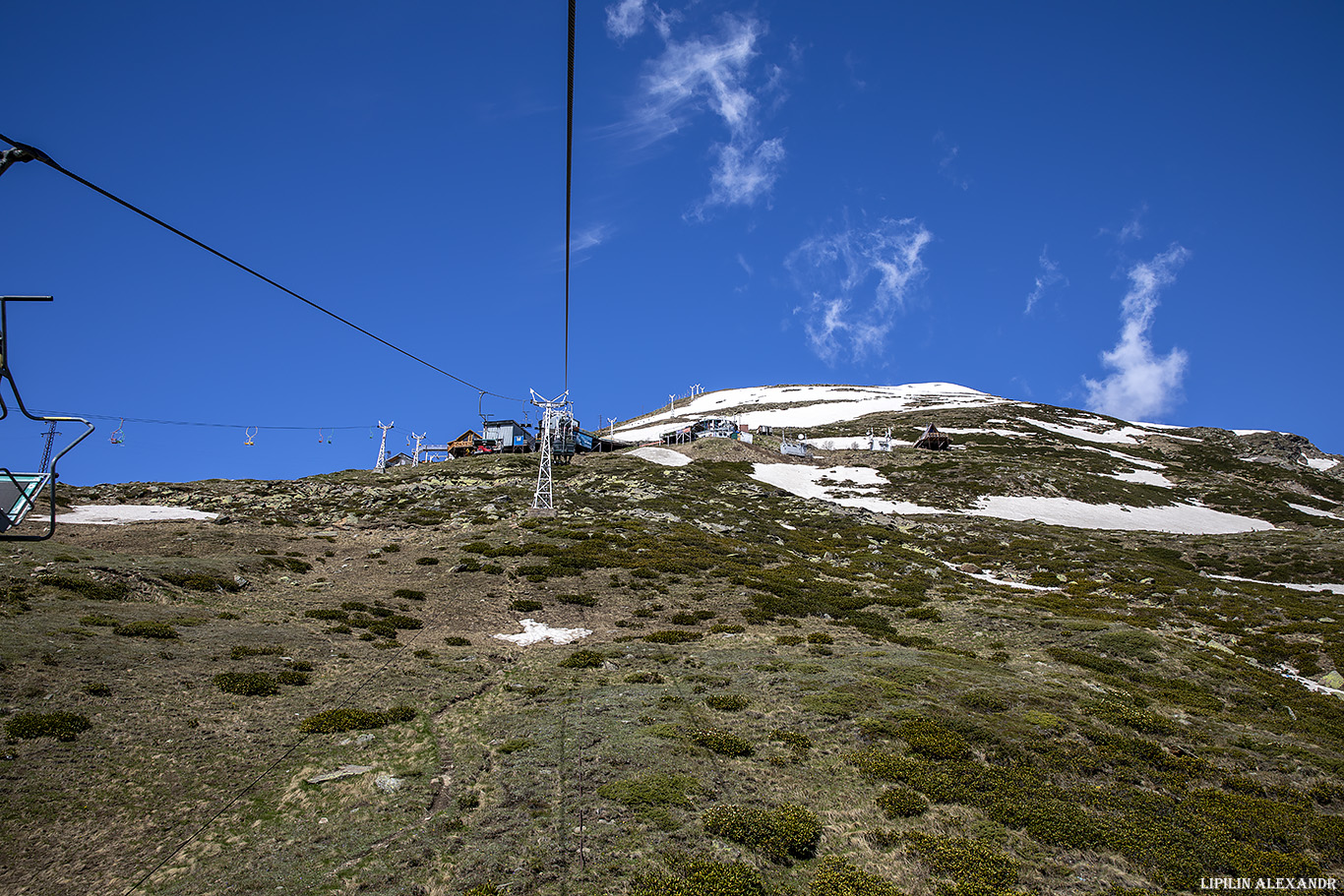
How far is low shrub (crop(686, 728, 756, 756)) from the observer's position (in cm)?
1305

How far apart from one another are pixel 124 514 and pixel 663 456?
54.5 m

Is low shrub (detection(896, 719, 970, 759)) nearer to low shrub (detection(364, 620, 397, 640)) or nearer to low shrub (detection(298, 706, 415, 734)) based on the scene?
low shrub (detection(298, 706, 415, 734))

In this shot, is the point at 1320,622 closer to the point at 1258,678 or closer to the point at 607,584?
the point at 1258,678

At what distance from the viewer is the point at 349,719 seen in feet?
46.8

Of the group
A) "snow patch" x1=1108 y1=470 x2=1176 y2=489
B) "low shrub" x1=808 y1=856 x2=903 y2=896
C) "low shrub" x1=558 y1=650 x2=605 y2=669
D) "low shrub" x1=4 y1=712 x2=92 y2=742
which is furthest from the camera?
"snow patch" x1=1108 y1=470 x2=1176 y2=489

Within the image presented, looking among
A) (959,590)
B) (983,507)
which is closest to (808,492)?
(983,507)

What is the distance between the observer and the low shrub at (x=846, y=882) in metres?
8.94

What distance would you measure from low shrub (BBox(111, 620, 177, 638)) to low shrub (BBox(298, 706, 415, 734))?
8.23 metres

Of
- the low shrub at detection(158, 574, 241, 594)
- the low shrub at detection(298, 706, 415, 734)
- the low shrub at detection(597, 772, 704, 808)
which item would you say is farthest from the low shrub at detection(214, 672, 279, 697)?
the low shrub at detection(158, 574, 241, 594)

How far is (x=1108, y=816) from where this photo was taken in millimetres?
10898

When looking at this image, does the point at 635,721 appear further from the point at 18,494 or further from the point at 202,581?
the point at 202,581

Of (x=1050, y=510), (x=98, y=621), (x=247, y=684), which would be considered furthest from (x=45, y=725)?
(x=1050, y=510)

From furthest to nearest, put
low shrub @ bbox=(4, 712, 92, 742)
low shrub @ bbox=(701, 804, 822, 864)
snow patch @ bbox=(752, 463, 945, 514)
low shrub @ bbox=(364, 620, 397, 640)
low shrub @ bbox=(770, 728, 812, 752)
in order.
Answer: snow patch @ bbox=(752, 463, 945, 514)
low shrub @ bbox=(364, 620, 397, 640)
low shrub @ bbox=(770, 728, 812, 752)
low shrub @ bbox=(4, 712, 92, 742)
low shrub @ bbox=(701, 804, 822, 864)

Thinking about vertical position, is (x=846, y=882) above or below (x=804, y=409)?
below
